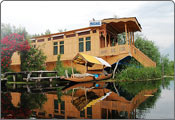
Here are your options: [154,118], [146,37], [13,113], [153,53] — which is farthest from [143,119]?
[146,37]

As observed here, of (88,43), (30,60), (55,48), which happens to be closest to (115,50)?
(88,43)

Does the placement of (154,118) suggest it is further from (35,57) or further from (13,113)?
(35,57)

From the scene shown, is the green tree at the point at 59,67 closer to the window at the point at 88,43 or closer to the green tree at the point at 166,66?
the window at the point at 88,43

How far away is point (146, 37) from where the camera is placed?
2181 cm

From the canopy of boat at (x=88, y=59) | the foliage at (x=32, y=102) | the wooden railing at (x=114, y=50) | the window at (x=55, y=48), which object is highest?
the window at (x=55, y=48)

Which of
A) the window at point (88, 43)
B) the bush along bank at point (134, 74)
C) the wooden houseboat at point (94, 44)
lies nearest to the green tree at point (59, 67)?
the wooden houseboat at point (94, 44)

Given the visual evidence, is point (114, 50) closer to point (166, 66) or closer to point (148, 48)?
point (148, 48)

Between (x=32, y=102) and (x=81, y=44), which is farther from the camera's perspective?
(x=81, y=44)

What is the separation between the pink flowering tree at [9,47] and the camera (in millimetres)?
11383

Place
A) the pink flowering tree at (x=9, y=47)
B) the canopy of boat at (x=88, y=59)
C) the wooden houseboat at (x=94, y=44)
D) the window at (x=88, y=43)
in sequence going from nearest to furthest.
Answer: the canopy of boat at (x=88, y=59) → the pink flowering tree at (x=9, y=47) → the wooden houseboat at (x=94, y=44) → the window at (x=88, y=43)

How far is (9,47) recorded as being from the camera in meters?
11.7

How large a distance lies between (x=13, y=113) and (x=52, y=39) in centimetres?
1442

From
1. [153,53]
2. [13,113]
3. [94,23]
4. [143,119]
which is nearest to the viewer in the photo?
[143,119]

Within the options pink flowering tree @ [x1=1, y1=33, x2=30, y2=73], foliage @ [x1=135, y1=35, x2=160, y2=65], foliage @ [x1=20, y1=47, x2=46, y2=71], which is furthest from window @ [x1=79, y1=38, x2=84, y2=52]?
foliage @ [x1=135, y1=35, x2=160, y2=65]
